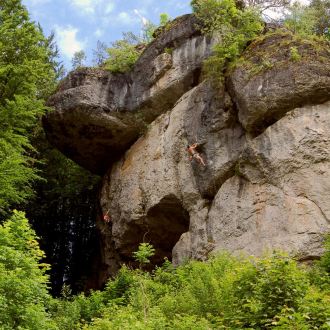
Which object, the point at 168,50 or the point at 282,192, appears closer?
the point at 282,192

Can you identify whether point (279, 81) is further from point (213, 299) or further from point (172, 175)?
point (213, 299)

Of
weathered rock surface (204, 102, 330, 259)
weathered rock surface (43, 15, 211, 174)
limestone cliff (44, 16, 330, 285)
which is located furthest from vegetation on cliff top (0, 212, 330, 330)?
weathered rock surface (43, 15, 211, 174)

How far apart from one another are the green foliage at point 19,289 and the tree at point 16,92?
605 cm

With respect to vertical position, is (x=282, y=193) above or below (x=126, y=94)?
below

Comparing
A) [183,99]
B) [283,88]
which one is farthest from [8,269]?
[183,99]

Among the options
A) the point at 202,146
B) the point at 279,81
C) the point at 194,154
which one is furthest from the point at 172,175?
the point at 279,81

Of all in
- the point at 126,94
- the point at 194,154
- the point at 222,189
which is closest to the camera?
the point at 222,189

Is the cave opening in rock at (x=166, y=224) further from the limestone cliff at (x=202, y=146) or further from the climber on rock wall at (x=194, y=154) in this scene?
the climber on rock wall at (x=194, y=154)

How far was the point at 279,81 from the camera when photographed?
13750 millimetres

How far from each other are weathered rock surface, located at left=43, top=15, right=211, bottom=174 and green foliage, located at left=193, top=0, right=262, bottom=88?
66 centimetres

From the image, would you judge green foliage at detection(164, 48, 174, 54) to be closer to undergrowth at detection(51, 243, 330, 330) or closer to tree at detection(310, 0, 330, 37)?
tree at detection(310, 0, 330, 37)

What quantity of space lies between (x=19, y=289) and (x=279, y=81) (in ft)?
33.3

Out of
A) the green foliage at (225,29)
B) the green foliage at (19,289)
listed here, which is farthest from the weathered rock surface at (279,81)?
the green foliage at (19,289)

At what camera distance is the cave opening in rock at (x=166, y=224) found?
1645 cm
